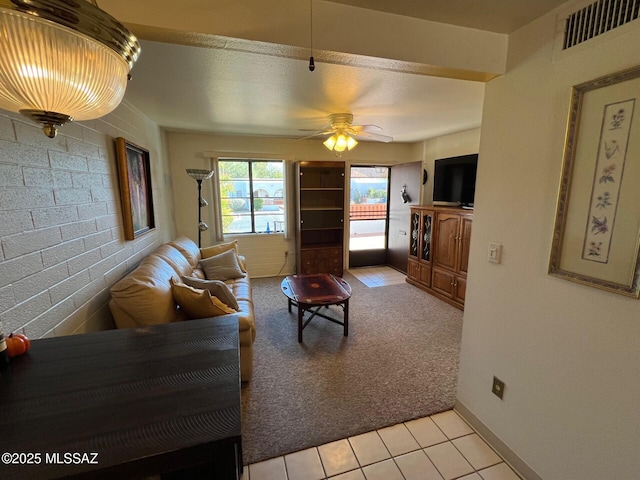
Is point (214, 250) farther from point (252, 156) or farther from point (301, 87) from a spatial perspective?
point (301, 87)

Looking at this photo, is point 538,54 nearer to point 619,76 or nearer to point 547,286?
point 619,76

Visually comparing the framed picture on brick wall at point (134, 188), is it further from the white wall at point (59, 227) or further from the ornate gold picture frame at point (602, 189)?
the ornate gold picture frame at point (602, 189)

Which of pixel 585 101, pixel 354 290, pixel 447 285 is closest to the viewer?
pixel 585 101

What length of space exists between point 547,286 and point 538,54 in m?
1.13

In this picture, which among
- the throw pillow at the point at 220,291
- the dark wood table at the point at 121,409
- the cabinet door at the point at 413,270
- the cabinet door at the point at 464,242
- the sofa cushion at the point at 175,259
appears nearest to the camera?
the dark wood table at the point at 121,409

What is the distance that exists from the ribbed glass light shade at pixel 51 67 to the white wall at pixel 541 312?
5.63ft

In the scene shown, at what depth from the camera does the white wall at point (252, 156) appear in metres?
4.27

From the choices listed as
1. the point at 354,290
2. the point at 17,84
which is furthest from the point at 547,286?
the point at 354,290

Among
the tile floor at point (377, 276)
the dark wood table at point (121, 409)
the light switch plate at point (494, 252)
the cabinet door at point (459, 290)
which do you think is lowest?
the tile floor at point (377, 276)

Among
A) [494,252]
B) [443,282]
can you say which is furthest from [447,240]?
[494,252]

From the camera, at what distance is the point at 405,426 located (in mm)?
1839

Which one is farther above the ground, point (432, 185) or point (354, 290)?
point (432, 185)

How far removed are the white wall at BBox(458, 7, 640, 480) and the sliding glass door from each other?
3.72m

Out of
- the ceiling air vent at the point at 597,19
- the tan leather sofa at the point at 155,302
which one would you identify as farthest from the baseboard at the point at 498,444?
the ceiling air vent at the point at 597,19
